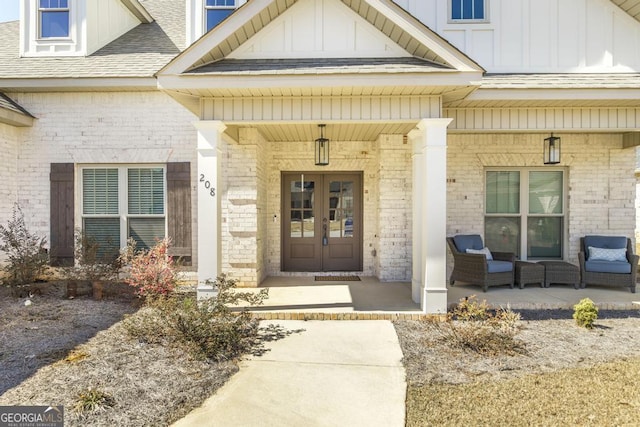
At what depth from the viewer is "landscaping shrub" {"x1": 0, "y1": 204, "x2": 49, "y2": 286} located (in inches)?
235

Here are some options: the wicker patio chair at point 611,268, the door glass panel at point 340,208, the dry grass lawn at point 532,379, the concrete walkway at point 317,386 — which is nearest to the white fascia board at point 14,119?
the door glass panel at point 340,208

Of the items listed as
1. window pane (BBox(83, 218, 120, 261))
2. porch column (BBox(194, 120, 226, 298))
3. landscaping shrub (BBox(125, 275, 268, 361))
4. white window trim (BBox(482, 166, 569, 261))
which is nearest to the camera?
landscaping shrub (BBox(125, 275, 268, 361))

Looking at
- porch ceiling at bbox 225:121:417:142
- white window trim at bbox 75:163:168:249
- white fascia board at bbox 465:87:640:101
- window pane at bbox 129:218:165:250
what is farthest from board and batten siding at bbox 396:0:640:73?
window pane at bbox 129:218:165:250

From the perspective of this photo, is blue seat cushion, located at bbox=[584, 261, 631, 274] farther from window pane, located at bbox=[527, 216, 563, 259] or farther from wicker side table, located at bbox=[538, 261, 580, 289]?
window pane, located at bbox=[527, 216, 563, 259]

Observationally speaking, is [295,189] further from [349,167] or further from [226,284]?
[226,284]

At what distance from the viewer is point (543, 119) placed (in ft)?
19.6

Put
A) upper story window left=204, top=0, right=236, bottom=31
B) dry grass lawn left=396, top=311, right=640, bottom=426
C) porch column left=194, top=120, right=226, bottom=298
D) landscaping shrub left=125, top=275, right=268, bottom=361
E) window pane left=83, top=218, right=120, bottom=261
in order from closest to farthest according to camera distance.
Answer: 1. dry grass lawn left=396, top=311, right=640, bottom=426
2. landscaping shrub left=125, top=275, right=268, bottom=361
3. porch column left=194, top=120, right=226, bottom=298
4. upper story window left=204, top=0, right=236, bottom=31
5. window pane left=83, top=218, right=120, bottom=261

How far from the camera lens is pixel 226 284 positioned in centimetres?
446

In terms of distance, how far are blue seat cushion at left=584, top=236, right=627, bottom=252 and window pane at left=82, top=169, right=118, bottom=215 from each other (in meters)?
8.90

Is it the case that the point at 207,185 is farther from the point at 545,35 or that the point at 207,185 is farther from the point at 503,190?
the point at 545,35

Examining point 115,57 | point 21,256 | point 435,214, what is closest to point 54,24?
point 115,57

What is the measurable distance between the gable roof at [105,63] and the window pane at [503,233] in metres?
6.88

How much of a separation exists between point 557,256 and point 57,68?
Result: 10.2 meters

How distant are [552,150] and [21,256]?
29.6 ft
